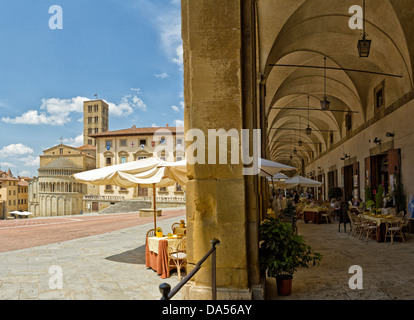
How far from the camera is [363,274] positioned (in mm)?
5664

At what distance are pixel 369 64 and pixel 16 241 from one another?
1471cm

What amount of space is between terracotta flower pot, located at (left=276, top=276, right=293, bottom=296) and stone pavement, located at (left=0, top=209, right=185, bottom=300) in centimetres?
143

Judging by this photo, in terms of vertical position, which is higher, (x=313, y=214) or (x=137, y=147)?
(x=137, y=147)

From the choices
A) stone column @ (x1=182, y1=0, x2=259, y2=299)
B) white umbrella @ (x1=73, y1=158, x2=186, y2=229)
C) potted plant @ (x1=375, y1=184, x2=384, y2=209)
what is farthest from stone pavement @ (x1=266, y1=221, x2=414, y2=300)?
potted plant @ (x1=375, y1=184, x2=384, y2=209)

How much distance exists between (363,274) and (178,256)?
10.6ft

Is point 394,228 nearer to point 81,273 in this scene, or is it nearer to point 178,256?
point 178,256

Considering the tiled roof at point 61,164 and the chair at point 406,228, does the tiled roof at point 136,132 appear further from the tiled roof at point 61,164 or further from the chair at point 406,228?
the chair at point 406,228

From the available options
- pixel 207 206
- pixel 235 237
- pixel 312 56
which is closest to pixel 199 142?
pixel 207 206

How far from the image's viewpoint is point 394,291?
15.5ft

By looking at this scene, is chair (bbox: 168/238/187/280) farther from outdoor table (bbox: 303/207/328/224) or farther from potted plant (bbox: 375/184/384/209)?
outdoor table (bbox: 303/207/328/224)

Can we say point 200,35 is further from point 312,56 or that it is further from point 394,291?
point 312,56

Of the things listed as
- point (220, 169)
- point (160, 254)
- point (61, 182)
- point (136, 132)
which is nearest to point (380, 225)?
point (160, 254)

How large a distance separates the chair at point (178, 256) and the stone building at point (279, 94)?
154 centimetres

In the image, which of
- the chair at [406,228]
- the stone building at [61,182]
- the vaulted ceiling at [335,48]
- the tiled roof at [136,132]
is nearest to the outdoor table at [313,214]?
the chair at [406,228]
